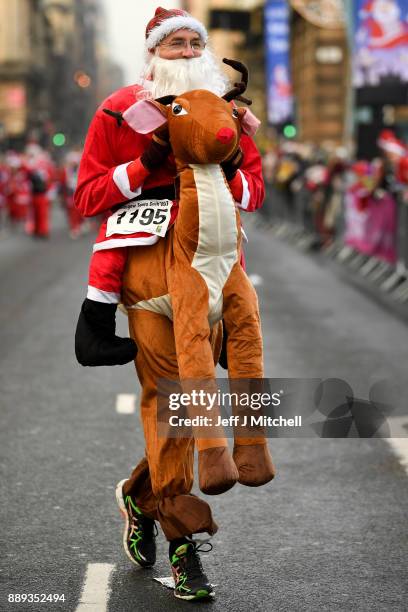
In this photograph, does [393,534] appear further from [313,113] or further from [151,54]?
[313,113]

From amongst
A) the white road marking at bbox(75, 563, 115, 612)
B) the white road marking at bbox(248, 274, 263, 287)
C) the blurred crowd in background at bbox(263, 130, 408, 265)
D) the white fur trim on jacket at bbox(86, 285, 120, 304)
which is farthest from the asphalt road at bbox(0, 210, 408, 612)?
the white road marking at bbox(248, 274, 263, 287)

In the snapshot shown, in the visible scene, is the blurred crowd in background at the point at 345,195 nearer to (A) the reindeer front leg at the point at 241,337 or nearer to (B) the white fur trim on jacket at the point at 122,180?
(A) the reindeer front leg at the point at 241,337

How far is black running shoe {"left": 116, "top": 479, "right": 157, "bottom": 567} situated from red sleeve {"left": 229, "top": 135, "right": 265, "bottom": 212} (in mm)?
1218

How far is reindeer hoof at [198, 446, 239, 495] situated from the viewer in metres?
4.02

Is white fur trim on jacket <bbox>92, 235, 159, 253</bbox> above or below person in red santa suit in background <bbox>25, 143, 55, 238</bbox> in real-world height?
above

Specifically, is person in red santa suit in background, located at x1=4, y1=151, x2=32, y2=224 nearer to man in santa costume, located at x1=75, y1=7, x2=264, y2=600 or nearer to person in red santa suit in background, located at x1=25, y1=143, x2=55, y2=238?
person in red santa suit in background, located at x1=25, y1=143, x2=55, y2=238

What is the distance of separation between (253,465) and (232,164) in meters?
1.04

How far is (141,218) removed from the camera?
4312mm

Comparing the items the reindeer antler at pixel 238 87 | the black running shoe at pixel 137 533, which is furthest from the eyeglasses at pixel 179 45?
the black running shoe at pixel 137 533

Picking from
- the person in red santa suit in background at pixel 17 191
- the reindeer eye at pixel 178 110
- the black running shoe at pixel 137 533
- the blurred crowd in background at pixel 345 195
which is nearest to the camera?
the reindeer eye at pixel 178 110

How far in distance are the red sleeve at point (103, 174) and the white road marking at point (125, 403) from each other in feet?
12.0

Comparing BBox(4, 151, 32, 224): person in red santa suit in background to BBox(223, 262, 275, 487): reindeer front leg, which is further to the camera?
BBox(4, 151, 32, 224): person in red santa suit in background

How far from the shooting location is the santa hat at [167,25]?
4406 millimetres

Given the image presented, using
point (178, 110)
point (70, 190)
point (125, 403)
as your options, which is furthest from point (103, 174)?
point (70, 190)
